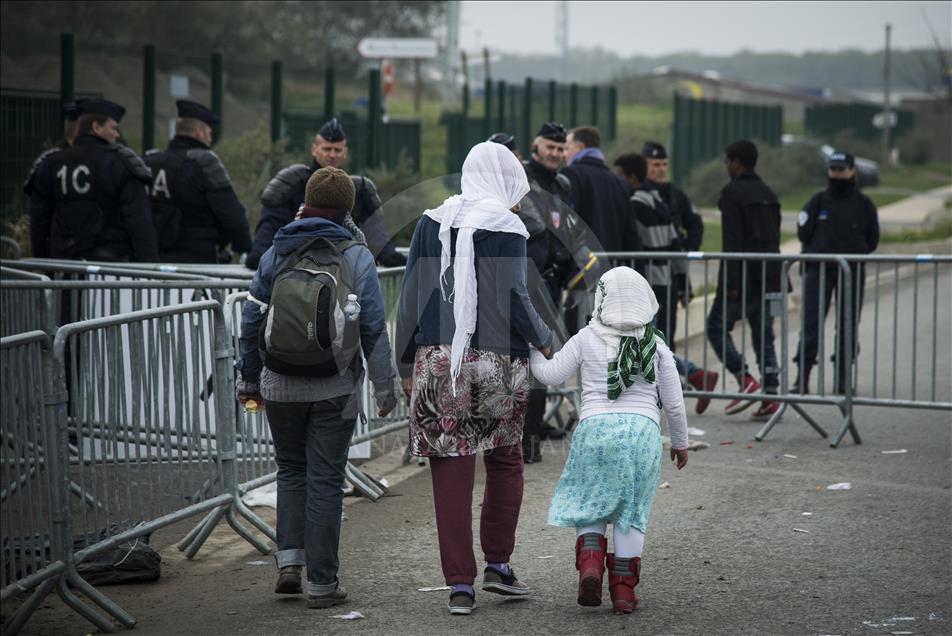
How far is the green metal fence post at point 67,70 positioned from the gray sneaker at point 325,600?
1122cm

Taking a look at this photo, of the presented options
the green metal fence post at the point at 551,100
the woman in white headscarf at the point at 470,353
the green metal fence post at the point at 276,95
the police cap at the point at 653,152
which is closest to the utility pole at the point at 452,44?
the green metal fence post at the point at 551,100

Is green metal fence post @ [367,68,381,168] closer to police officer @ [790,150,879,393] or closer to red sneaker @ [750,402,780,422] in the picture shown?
police officer @ [790,150,879,393]

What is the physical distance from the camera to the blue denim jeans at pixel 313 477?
550 centimetres

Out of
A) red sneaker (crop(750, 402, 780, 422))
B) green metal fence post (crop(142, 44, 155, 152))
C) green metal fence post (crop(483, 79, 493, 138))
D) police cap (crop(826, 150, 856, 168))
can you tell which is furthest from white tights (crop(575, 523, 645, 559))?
green metal fence post (crop(483, 79, 493, 138))

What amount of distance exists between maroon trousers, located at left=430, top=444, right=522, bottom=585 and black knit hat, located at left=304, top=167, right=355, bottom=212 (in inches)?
45.7

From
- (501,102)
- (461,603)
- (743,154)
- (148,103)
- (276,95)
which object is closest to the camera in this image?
(461,603)

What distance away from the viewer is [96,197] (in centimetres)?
911

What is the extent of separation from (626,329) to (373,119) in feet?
51.8

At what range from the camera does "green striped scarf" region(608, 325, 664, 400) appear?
548cm

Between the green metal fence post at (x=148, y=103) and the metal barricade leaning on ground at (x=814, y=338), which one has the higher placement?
the green metal fence post at (x=148, y=103)

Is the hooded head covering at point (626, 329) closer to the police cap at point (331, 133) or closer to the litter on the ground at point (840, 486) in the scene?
the litter on the ground at point (840, 486)

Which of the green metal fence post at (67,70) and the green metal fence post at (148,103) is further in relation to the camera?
the green metal fence post at (148,103)

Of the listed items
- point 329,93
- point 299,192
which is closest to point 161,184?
point 299,192

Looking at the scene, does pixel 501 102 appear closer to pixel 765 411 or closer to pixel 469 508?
pixel 765 411
